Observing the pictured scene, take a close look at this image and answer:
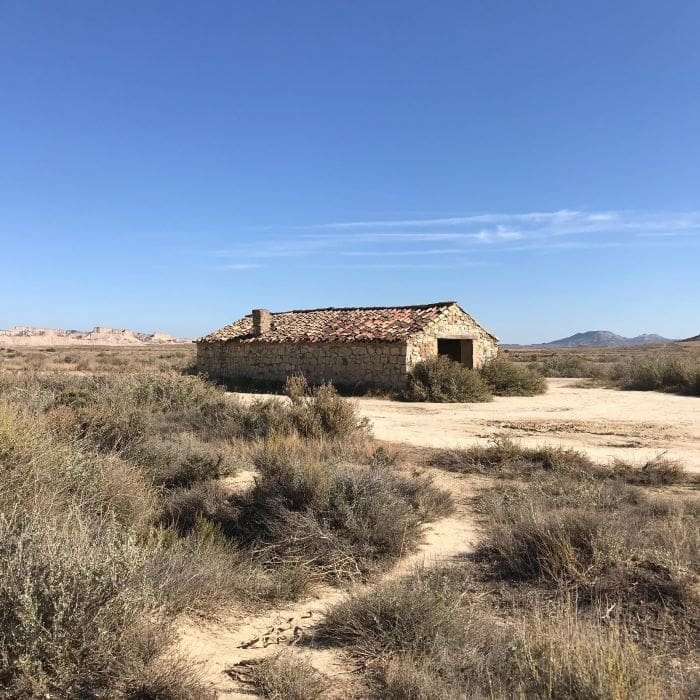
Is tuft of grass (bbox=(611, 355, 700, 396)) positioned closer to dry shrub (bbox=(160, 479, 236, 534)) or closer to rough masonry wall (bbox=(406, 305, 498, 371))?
rough masonry wall (bbox=(406, 305, 498, 371))

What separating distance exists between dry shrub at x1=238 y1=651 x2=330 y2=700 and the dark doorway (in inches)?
730

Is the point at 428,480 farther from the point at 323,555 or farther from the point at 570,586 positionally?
the point at 570,586

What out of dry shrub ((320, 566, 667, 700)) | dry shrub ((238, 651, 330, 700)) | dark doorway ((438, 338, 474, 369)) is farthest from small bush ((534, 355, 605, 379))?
dry shrub ((238, 651, 330, 700))

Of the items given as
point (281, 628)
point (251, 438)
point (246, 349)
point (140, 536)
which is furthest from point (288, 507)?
point (246, 349)

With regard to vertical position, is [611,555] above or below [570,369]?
below

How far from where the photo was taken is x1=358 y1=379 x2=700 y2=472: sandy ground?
10.8 meters

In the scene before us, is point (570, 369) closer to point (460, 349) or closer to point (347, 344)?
point (460, 349)

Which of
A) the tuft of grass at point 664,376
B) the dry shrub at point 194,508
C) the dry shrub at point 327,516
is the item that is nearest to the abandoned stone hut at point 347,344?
the tuft of grass at point 664,376

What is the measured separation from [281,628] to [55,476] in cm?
249

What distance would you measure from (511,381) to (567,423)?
837cm

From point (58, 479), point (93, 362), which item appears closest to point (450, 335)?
point (58, 479)

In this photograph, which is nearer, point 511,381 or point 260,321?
point 511,381

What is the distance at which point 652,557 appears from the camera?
4.50m

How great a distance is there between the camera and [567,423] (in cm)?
1384
